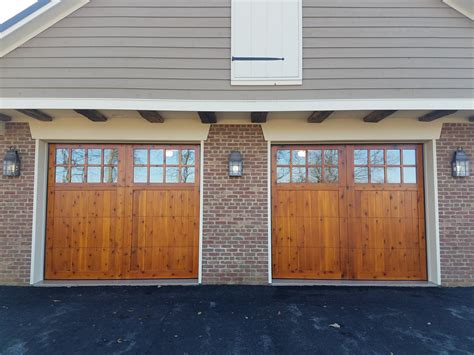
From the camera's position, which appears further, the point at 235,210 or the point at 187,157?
the point at 187,157

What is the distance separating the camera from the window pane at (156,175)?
4473 millimetres

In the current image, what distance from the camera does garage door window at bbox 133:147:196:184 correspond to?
4477 millimetres

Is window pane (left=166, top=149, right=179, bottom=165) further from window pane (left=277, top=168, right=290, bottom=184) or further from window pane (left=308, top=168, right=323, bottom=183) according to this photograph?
window pane (left=308, top=168, right=323, bottom=183)

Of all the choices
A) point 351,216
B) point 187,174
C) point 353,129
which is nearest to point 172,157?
point 187,174

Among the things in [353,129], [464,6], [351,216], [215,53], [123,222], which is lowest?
[123,222]

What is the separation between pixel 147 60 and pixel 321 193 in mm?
3387

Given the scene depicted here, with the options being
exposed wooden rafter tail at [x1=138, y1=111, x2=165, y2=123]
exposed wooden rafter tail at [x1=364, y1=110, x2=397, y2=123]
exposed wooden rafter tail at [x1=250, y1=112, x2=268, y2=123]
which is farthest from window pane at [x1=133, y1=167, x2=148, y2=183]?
exposed wooden rafter tail at [x1=364, y1=110, x2=397, y2=123]

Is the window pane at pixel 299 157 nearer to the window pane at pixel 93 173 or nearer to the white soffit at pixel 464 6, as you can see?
the white soffit at pixel 464 6

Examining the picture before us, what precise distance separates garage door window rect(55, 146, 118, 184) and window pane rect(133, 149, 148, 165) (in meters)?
0.32

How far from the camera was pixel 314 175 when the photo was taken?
447 cm

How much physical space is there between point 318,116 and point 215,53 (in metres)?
→ 1.75

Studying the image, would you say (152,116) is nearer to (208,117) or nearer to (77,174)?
(208,117)

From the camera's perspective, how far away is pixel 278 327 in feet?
9.67

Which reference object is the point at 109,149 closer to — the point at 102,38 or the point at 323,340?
the point at 102,38
